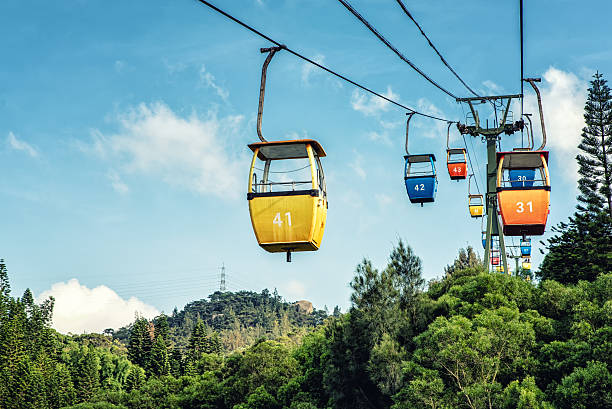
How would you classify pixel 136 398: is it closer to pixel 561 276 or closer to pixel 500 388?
pixel 561 276

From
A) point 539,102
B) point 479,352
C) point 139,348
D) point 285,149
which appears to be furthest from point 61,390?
point 285,149

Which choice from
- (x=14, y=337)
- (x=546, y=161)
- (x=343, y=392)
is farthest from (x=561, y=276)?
(x=14, y=337)

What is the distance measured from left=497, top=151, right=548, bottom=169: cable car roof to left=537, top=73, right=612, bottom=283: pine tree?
2910 cm

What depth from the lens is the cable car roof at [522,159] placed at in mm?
22297

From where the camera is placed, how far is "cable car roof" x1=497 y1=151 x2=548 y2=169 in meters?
22.3

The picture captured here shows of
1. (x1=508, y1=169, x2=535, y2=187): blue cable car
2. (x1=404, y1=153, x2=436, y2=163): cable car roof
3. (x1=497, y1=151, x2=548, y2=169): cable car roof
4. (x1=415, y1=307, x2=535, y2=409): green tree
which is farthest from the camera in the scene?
(x1=415, y1=307, x2=535, y2=409): green tree

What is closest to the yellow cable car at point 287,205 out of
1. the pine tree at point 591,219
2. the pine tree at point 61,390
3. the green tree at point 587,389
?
the green tree at point 587,389

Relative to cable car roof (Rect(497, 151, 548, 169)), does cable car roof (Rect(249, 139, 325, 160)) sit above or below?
below

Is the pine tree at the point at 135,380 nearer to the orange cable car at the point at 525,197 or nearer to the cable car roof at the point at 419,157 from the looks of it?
the cable car roof at the point at 419,157

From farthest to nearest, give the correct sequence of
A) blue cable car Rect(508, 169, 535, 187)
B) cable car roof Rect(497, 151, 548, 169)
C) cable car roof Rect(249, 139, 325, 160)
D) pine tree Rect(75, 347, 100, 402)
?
pine tree Rect(75, 347, 100, 402) → blue cable car Rect(508, 169, 535, 187) → cable car roof Rect(497, 151, 548, 169) → cable car roof Rect(249, 139, 325, 160)

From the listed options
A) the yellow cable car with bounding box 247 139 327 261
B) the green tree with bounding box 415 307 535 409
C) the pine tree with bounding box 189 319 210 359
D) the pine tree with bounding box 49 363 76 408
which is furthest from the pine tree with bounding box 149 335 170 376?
the yellow cable car with bounding box 247 139 327 261

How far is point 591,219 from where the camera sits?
5253cm

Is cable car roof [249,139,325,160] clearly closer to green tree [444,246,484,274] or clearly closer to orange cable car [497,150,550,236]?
orange cable car [497,150,550,236]

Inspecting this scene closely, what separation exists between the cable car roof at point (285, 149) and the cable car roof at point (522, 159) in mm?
9901
